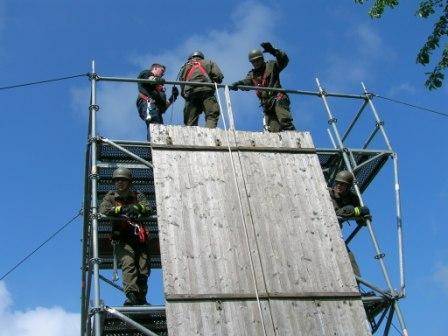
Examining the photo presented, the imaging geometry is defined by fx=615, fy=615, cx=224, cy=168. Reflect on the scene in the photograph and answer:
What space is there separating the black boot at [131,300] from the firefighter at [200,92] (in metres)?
3.72

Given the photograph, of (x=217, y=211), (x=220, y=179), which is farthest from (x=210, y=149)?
(x=217, y=211)

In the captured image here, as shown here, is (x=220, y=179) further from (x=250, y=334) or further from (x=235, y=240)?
(x=250, y=334)

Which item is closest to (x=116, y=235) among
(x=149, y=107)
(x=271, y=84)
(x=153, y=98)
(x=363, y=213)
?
(x=149, y=107)

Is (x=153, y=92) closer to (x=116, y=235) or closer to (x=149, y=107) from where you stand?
(x=149, y=107)

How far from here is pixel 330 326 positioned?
8398mm

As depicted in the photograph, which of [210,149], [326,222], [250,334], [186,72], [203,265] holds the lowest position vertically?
[250,334]

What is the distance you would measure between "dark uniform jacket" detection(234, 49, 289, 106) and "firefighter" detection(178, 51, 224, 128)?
62 cm

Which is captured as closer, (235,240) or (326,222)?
(235,240)

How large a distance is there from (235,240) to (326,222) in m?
1.58

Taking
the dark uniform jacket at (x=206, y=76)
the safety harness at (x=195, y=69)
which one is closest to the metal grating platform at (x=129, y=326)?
the dark uniform jacket at (x=206, y=76)

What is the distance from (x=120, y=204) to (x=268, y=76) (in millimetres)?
4384

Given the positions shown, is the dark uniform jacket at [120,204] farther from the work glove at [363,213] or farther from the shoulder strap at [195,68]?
the work glove at [363,213]

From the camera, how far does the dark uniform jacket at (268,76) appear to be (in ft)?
39.4

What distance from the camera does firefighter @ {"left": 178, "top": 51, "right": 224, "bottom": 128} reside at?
37.1 ft
